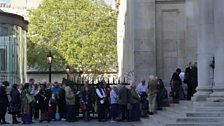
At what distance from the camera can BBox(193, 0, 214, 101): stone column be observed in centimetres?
2066

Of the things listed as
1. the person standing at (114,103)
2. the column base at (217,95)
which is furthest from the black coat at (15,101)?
the column base at (217,95)

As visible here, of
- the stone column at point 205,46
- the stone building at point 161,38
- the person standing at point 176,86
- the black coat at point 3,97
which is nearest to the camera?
the stone column at point 205,46

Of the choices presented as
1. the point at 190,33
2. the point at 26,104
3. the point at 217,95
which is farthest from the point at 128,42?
the point at 217,95

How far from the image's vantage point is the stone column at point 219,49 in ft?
62.0

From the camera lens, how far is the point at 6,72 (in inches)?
1679

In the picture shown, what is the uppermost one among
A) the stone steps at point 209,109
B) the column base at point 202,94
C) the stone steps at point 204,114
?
the column base at point 202,94

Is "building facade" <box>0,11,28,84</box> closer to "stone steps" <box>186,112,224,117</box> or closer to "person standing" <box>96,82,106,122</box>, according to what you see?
"person standing" <box>96,82,106,122</box>

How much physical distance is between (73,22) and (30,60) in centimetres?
694

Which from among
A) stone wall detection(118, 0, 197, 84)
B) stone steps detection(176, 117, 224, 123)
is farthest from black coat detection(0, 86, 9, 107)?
stone steps detection(176, 117, 224, 123)

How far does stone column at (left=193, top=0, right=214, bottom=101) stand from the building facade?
903 inches

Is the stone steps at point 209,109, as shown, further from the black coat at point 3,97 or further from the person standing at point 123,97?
the black coat at point 3,97

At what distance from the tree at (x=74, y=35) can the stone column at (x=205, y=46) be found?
45655 millimetres

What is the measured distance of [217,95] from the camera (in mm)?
19125

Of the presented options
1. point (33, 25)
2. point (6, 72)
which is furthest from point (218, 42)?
point (33, 25)
